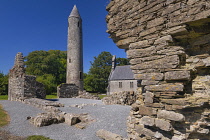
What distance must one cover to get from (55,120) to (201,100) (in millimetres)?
6664

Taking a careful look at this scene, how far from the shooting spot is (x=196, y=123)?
2.93m

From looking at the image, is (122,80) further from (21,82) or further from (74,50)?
(21,82)

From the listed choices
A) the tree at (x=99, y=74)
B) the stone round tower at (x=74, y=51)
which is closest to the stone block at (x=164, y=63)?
the stone round tower at (x=74, y=51)

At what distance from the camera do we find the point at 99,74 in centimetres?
4406

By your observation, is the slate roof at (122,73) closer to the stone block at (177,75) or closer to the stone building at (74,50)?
the stone building at (74,50)

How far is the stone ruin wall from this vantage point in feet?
9.61

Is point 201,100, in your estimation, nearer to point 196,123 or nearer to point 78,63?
point 196,123

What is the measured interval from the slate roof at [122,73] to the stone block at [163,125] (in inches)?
1093

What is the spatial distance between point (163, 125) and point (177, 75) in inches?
42.3

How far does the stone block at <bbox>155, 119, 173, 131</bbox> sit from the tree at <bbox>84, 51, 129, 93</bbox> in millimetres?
38421

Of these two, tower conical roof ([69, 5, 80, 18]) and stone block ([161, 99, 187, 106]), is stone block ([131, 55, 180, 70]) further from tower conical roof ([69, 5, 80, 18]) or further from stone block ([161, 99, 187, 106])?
tower conical roof ([69, 5, 80, 18])

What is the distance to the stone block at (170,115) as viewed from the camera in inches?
113

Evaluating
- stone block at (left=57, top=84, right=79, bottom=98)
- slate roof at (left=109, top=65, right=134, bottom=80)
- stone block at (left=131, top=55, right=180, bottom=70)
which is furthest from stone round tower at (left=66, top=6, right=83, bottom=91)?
stone block at (left=131, top=55, right=180, bottom=70)

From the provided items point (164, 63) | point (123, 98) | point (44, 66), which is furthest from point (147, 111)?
point (44, 66)
